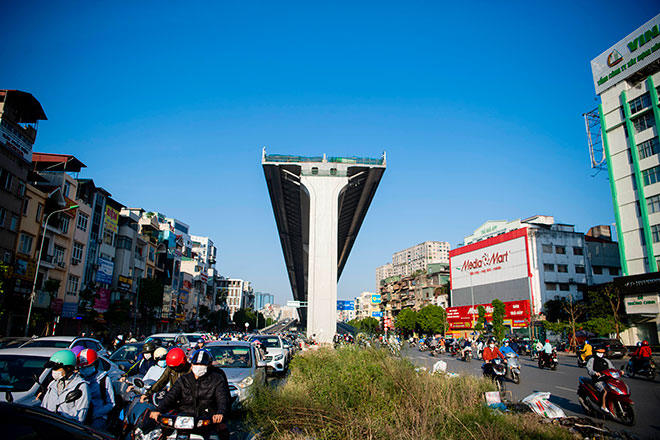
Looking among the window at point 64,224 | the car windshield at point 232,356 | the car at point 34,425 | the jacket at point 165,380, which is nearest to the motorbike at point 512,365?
the car windshield at point 232,356

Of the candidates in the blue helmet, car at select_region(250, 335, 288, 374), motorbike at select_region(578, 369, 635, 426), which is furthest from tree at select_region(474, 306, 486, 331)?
the blue helmet

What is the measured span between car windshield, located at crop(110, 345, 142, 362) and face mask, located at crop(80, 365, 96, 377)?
5896 mm

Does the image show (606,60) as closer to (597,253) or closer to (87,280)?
(597,253)

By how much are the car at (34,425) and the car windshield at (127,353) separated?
8492 mm

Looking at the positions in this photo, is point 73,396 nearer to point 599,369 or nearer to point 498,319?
point 599,369

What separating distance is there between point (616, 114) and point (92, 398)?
47.0 metres

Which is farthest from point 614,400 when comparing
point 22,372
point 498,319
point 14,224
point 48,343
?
point 498,319

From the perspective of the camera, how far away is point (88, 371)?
5.16 metres

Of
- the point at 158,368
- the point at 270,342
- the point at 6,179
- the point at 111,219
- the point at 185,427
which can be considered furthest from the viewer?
the point at 111,219

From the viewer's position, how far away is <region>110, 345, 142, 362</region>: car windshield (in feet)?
35.1

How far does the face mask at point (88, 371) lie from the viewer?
5094 mm

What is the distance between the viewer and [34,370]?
237 inches

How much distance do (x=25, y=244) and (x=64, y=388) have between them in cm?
3065

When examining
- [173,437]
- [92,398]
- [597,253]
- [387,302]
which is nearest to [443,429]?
[173,437]
